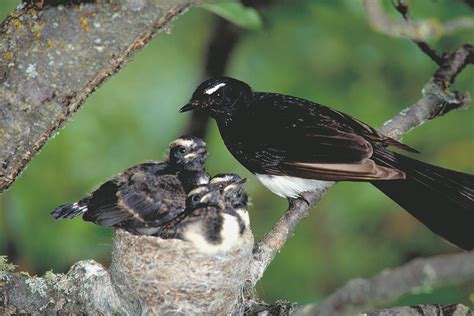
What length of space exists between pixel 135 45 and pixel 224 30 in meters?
3.55

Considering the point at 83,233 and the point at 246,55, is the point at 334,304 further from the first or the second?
the point at 246,55

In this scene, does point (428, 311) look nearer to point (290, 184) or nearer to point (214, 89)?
point (290, 184)

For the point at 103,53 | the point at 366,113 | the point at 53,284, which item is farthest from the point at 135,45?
the point at 366,113

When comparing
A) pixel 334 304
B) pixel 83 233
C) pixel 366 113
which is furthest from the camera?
pixel 366 113

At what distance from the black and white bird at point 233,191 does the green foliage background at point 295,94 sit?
1.83m

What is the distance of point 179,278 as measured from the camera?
3686mm

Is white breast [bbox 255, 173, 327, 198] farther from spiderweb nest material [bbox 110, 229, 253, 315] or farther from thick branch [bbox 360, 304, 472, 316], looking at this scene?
thick branch [bbox 360, 304, 472, 316]

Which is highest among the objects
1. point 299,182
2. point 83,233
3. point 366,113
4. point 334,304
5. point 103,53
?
point 366,113

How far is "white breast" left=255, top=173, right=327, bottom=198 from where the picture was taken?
4.44 metres

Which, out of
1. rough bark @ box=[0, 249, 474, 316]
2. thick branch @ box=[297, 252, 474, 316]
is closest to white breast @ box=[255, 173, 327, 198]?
rough bark @ box=[0, 249, 474, 316]

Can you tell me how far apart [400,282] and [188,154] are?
2557 millimetres

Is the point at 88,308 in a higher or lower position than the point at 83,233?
lower

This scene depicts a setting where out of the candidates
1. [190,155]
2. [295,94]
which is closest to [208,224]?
[190,155]

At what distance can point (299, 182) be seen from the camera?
444 cm
